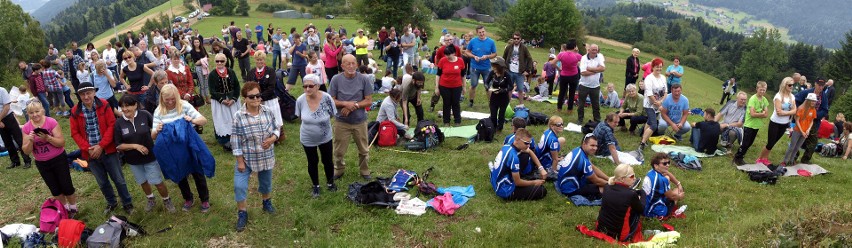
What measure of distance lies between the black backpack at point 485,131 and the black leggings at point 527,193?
3.08 metres

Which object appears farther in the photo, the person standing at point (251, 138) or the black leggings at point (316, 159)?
the black leggings at point (316, 159)

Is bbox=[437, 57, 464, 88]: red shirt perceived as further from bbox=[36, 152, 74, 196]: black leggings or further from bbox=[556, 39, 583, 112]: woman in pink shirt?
bbox=[36, 152, 74, 196]: black leggings

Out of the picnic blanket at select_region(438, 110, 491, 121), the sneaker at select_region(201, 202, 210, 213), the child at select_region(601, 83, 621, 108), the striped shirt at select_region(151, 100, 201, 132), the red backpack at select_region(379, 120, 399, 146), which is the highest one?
the striped shirt at select_region(151, 100, 201, 132)

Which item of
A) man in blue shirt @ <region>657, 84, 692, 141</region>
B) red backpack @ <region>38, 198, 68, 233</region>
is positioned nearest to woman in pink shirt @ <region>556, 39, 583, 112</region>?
man in blue shirt @ <region>657, 84, 692, 141</region>

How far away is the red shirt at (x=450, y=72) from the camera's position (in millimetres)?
9953

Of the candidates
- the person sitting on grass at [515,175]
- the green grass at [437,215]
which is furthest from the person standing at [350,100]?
the person sitting on grass at [515,175]

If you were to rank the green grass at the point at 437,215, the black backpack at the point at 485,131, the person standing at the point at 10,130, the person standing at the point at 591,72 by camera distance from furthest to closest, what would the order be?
the person standing at the point at 591,72 < the black backpack at the point at 485,131 < the person standing at the point at 10,130 < the green grass at the point at 437,215

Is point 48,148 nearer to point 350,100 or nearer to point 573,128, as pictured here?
point 350,100

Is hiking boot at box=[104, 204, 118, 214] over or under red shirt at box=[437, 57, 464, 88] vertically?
under

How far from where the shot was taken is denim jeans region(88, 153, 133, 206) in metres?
6.07

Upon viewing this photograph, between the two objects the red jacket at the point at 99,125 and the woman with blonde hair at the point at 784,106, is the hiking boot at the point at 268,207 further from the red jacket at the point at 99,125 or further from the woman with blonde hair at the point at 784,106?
the woman with blonde hair at the point at 784,106

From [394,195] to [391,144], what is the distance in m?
2.74

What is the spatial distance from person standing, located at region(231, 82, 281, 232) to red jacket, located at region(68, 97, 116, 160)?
5.47 feet

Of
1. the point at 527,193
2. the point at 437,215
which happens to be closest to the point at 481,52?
the point at 527,193
